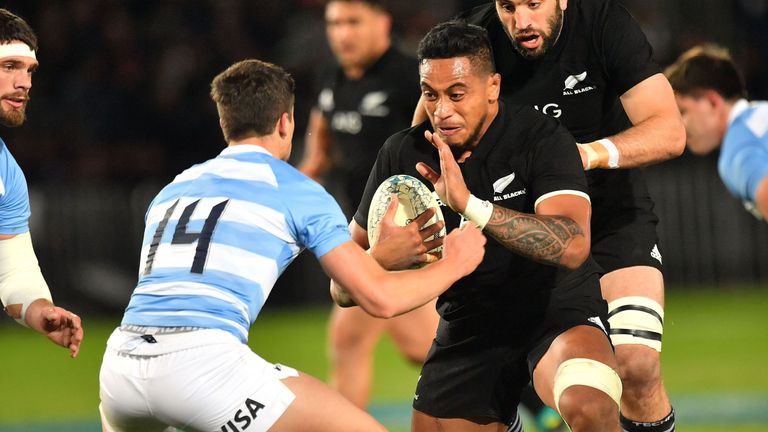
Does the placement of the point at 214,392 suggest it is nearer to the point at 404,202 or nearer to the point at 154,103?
the point at 404,202

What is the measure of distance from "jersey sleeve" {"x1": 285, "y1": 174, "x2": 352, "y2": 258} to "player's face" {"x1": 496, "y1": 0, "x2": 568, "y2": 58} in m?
1.50

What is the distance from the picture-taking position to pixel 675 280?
1458 cm

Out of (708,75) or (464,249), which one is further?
(708,75)

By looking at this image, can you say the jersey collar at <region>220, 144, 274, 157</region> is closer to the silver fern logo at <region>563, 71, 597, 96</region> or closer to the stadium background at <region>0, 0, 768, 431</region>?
the silver fern logo at <region>563, 71, 597, 96</region>

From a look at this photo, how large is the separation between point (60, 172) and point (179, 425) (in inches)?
437

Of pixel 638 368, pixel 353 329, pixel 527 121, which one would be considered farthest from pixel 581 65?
pixel 353 329

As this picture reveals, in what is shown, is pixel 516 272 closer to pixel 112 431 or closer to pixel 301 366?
pixel 112 431

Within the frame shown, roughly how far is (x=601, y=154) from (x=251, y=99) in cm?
163

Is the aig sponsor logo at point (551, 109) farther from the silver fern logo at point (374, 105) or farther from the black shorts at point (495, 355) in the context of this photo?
the silver fern logo at point (374, 105)

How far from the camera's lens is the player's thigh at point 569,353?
5.20 metres

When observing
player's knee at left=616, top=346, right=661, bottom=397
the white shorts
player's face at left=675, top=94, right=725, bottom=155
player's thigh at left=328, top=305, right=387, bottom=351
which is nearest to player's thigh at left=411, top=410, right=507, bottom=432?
player's knee at left=616, top=346, right=661, bottom=397

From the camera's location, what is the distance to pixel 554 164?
5266 millimetres

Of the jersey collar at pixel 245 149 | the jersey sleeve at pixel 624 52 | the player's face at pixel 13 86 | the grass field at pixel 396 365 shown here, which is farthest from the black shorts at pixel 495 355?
the grass field at pixel 396 365

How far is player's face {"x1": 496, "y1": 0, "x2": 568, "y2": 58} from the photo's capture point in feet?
18.9
